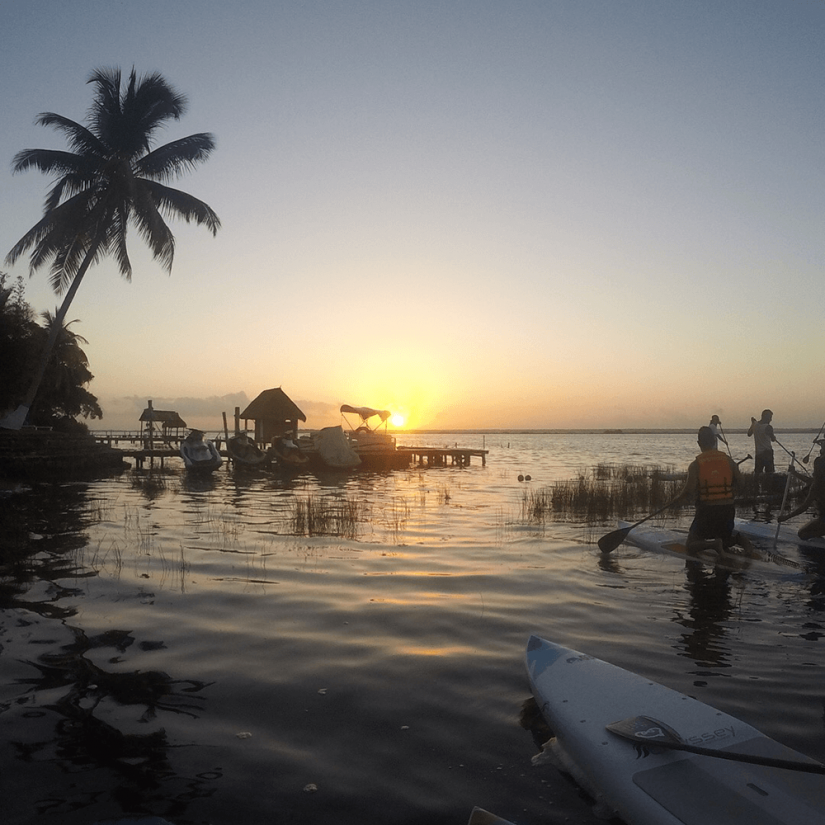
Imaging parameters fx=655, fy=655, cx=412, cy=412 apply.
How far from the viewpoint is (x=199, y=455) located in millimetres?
32062

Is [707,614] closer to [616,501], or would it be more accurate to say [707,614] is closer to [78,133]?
[616,501]

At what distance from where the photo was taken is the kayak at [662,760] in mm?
3150

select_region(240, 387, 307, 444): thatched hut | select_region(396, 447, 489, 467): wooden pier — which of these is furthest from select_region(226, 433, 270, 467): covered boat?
select_region(396, 447, 489, 467): wooden pier

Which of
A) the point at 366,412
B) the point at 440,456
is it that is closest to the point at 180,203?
the point at 366,412

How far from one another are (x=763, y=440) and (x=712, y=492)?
35.2 ft

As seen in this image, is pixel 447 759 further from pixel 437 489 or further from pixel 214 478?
pixel 214 478

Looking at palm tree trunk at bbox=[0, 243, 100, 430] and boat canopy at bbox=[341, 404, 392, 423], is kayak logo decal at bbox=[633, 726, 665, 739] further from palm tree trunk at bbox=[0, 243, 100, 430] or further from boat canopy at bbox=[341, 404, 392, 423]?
boat canopy at bbox=[341, 404, 392, 423]

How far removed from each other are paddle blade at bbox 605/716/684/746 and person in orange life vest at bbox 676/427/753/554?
6082 millimetres

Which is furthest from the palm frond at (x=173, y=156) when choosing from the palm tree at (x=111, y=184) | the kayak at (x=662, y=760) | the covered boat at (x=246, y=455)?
the kayak at (x=662, y=760)

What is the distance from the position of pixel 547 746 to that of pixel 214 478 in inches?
1156

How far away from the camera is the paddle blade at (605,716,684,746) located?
367cm

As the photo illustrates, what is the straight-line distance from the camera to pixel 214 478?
3172cm

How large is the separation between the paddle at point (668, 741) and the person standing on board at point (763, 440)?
1550 centimetres

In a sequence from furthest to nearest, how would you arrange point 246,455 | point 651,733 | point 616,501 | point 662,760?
1. point 246,455
2. point 616,501
3. point 651,733
4. point 662,760
